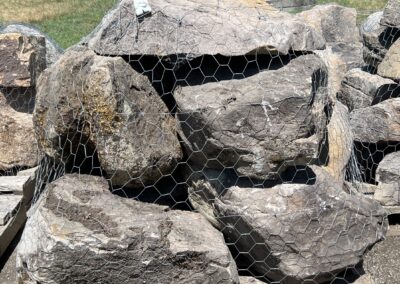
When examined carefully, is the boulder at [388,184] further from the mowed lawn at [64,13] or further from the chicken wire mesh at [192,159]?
the mowed lawn at [64,13]

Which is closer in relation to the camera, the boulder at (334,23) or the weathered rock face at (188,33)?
the weathered rock face at (188,33)

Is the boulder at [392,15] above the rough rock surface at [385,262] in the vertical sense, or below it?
above

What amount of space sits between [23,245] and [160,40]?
125 cm

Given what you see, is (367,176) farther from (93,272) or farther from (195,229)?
(93,272)

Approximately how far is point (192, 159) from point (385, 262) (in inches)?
60.5

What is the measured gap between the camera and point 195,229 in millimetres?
3395

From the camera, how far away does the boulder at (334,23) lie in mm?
6832

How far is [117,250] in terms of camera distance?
318cm

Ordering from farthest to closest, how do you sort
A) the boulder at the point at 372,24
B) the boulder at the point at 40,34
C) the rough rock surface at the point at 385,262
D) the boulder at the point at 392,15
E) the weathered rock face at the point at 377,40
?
the boulder at the point at 372,24
the boulder at the point at 40,34
the weathered rock face at the point at 377,40
the boulder at the point at 392,15
the rough rock surface at the point at 385,262

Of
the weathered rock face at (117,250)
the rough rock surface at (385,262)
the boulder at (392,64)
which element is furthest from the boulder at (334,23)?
the weathered rock face at (117,250)

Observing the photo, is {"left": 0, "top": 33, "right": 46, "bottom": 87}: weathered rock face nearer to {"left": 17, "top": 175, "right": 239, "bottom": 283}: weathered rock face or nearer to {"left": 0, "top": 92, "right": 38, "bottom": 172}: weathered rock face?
{"left": 0, "top": 92, "right": 38, "bottom": 172}: weathered rock face

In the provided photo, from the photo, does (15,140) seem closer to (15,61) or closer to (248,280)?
(15,61)

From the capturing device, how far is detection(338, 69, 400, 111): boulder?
202 inches

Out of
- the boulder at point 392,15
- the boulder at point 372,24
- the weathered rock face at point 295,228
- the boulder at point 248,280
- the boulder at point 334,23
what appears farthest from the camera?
the boulder at point 334,23
